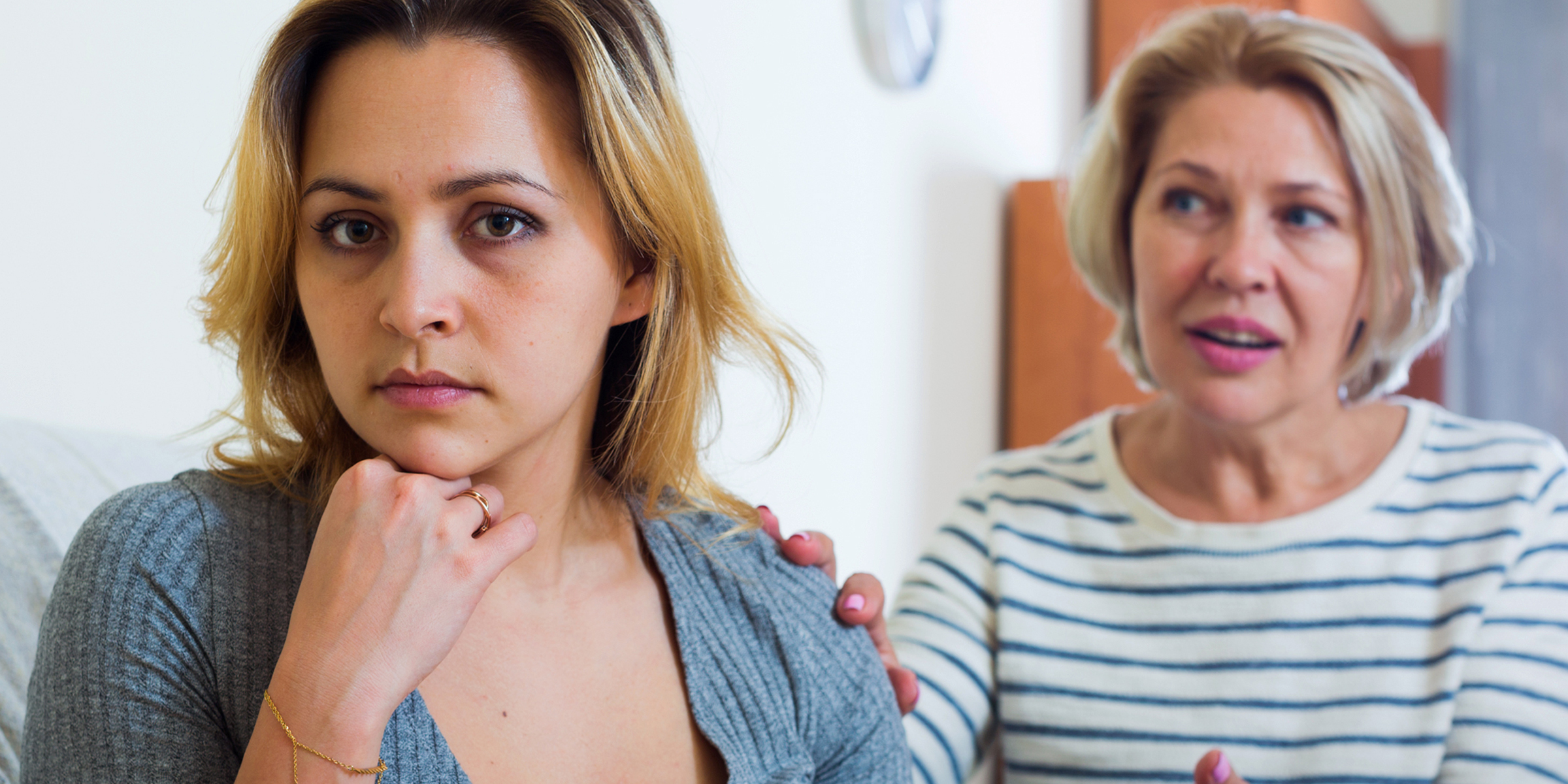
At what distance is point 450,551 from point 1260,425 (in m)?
0.99

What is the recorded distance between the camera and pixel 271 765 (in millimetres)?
630

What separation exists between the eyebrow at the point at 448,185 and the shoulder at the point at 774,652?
33cm

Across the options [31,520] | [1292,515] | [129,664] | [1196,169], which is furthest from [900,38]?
[129,664]

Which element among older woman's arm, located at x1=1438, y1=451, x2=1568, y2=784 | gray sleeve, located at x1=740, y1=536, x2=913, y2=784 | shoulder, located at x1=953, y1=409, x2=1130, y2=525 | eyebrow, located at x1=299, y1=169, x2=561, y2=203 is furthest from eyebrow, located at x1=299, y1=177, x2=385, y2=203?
older woman's arm, located at x1=1438, y1=451, x2=1568, y2=784

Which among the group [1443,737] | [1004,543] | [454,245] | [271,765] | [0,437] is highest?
[454,245]

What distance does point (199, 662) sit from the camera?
0.73 m

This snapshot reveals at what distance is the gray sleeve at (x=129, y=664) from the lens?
68 cm

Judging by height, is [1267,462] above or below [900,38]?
below

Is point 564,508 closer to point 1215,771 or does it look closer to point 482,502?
point 482,502

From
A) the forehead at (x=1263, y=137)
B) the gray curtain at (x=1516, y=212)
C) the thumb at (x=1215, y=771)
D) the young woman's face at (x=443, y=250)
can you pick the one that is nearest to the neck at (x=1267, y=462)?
the forehead at (x=1263, y=137)

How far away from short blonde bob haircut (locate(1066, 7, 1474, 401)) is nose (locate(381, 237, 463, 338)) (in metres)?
0.96

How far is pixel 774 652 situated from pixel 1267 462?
715 mm

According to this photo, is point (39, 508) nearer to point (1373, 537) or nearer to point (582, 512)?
point (582, 512)

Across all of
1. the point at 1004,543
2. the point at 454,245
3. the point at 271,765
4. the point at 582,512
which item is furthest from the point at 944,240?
the point at 271,765
